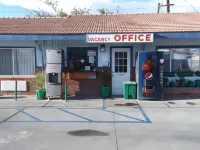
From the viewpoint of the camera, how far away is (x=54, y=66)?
13.3 meters

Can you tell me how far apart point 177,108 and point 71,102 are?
4.68 metres

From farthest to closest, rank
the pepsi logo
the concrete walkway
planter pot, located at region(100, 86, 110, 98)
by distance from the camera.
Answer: planter pot, located at region(100, 86, 110, 98) → the pepsi logo → the concrete walkway

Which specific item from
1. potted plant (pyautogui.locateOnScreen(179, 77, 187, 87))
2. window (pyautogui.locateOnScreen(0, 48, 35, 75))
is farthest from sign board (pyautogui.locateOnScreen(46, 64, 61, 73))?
potted plant (pyautogui.locateOnScreen(179, 77, 187, 87))

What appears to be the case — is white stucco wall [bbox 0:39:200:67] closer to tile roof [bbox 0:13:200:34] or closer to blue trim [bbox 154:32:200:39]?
tile roof [bbox 0:13:200:34]

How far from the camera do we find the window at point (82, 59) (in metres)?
14.6

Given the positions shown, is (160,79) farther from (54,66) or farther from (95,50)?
(54,66)

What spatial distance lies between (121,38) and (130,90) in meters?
2.54

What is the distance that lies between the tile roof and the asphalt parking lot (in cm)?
437

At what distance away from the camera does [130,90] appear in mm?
13508

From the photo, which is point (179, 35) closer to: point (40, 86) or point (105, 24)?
point (105, 24)

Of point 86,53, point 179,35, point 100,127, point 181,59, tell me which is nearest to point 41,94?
point 86,53

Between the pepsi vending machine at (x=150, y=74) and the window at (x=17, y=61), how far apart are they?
19.4ft

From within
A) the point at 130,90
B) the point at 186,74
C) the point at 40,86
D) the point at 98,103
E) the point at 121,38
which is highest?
the point at 121,38

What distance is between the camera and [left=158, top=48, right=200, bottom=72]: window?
47.7 ft
